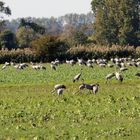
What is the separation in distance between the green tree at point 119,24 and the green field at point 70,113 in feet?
159

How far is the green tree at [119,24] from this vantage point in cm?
7462

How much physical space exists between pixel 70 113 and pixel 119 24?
6013 cm

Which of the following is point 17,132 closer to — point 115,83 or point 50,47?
point 115,83

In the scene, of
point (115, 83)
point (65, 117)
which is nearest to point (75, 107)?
point (65, 117)

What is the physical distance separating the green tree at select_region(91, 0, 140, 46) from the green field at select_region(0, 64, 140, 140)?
159 ft

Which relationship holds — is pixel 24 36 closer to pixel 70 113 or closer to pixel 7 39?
pixel 7 39

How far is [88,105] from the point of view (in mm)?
18406

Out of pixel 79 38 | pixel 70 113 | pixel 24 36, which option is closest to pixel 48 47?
pixel 79 38

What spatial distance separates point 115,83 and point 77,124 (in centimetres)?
1292

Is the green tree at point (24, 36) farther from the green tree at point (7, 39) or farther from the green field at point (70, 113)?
the green field at point (70, 113)

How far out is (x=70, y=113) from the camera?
54.5ft

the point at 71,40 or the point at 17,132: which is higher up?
the point at 17,132

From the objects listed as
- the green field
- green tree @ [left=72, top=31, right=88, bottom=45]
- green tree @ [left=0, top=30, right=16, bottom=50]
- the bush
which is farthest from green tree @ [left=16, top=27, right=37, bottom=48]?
the green field

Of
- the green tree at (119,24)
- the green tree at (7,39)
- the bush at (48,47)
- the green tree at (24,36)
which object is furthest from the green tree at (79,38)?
the bush at (48,47)
